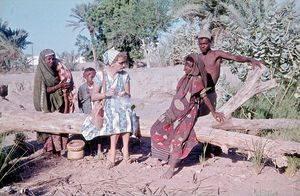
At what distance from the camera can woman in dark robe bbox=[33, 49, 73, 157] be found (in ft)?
15.5

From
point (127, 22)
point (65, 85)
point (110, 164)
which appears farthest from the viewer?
point (127, 22)

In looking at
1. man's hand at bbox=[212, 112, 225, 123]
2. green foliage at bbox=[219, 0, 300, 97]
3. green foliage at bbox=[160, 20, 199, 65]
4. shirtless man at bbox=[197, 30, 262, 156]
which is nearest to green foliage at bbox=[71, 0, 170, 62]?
green foliage at bbox=[160, 20, 199, 65]

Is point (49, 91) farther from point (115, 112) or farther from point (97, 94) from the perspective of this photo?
point (115, 112)

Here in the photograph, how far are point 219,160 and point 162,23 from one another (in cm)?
1939

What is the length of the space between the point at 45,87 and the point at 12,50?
15.5 metres

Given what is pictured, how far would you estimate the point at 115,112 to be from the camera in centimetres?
423

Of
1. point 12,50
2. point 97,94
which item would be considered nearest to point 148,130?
point 97,94

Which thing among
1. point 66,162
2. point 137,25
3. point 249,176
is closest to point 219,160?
point 249,176

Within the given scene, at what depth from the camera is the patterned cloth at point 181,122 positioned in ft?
12.7

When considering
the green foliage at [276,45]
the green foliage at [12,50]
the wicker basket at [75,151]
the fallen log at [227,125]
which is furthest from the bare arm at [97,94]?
the green foliage at [12,50]

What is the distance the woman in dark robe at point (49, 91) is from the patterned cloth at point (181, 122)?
1836 millimetres

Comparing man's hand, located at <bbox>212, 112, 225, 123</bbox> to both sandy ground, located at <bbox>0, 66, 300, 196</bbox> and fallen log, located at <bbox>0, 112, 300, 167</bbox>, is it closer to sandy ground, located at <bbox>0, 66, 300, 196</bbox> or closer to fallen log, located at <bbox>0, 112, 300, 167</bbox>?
fallen log, located at <bbox>0, 112, 300, 167</bbox>

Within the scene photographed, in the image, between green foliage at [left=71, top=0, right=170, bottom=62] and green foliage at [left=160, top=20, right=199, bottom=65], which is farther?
green foliage at [left=71, top=0, right=170, bottom=62]

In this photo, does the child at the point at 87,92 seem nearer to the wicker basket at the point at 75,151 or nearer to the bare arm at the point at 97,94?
the wicker basket at the point at 75,151
